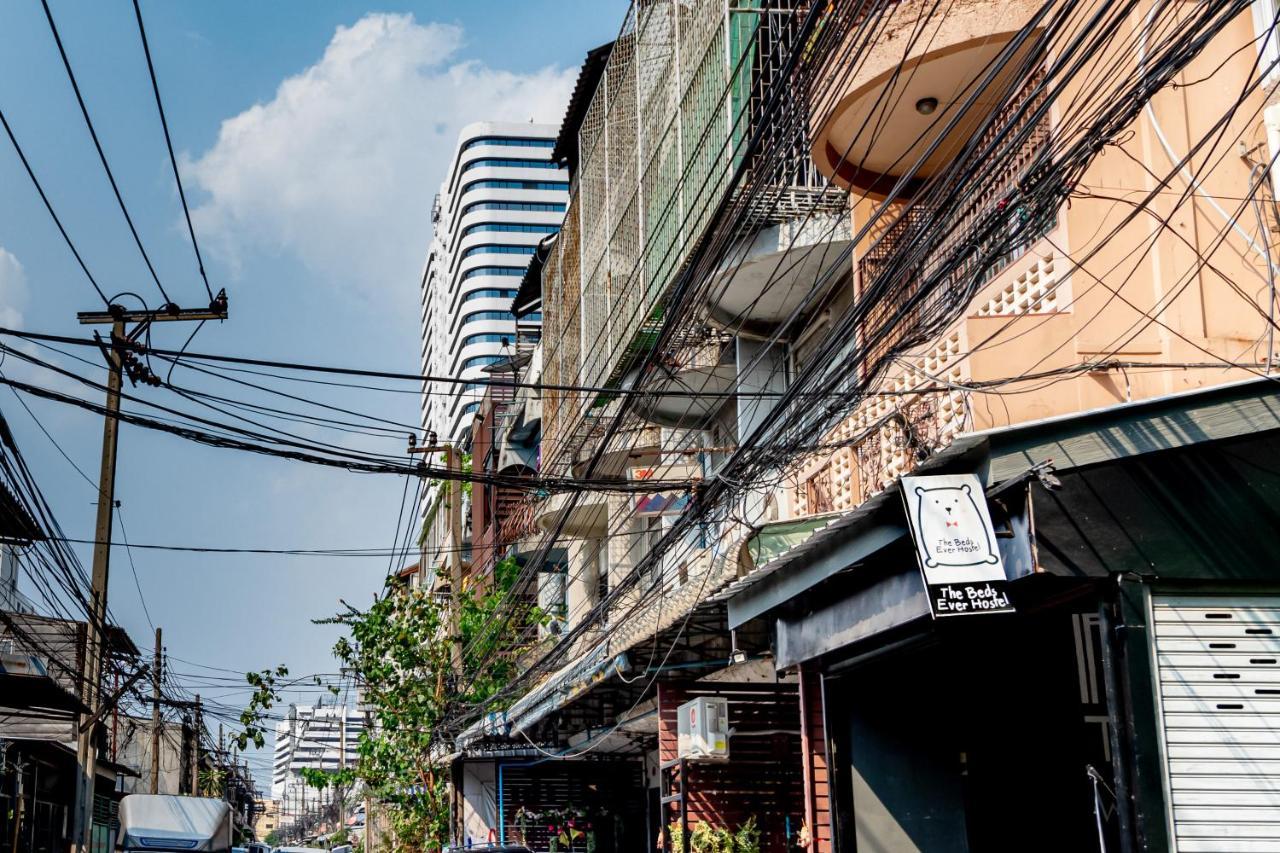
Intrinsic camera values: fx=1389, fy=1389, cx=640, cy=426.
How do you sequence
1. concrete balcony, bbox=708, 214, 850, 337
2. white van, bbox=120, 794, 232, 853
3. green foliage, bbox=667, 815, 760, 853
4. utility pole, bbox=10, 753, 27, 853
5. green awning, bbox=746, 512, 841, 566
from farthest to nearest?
1. white van, bbox=120, 794, 232, 853
2. utility pole, bbox=10, 753, 27, 853
3. concrete balcony, bbox=708, 214, 850, 337
4. green foliage, bbox=667, 815, 760, 853
5. green awning, bbox=746, 512, 841, 566

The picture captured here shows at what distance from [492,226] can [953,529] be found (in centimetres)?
11360

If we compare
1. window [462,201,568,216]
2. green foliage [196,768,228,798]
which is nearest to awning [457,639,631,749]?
green foliage [196,768,228,798]

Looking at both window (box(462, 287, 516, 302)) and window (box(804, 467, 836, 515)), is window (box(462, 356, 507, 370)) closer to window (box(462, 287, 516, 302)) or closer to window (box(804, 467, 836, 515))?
window (box(462, 287, 516, 302))

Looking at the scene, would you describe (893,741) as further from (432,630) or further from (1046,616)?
(432,630)

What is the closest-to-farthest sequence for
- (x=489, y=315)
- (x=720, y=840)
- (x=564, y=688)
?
(x=720, y=840) → (x=564, y=688) → (x=489, y=315)

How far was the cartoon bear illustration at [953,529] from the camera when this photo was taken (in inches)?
325

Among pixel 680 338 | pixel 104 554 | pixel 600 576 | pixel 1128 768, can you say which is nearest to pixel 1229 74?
pixel 1128 768

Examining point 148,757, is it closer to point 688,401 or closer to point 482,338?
point 482,338

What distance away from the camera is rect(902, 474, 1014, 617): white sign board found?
322 inches

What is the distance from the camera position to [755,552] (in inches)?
474

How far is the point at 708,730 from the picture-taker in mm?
13578

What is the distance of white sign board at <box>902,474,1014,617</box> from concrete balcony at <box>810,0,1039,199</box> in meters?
2.95

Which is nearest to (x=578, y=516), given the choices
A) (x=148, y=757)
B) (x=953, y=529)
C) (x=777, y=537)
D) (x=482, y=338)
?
(x=777, y=537)

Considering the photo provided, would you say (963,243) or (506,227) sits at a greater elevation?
(506,227)
